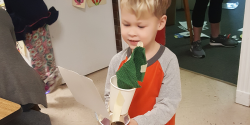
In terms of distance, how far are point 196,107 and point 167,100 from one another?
1096 mm

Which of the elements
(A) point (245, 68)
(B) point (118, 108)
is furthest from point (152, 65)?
(A) point (245, 68)

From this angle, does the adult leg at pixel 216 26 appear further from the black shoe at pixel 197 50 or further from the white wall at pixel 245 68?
the white wall at pixel 245 68

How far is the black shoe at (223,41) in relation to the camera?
2757 millimetres

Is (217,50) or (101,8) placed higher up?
(101,8)

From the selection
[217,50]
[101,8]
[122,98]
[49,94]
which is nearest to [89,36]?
[101,8]

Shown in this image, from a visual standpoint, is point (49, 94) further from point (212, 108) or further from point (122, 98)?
point (122, 98)

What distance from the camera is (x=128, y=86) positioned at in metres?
0.68

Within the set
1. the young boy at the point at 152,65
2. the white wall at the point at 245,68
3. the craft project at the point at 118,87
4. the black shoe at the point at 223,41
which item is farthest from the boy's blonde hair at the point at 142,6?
the black shoe at the point at 223,41

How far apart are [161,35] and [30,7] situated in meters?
0.97

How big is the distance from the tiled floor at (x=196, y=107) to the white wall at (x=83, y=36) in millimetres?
284

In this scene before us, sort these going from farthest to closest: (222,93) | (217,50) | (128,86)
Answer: (217,50), (222,93), (128,86)

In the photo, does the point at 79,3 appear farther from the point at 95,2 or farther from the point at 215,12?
the point at 215,12

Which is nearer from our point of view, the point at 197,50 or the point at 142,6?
the point at 142,6

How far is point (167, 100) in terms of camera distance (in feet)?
2.75
